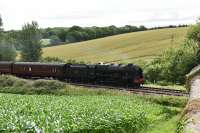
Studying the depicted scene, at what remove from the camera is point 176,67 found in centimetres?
7656

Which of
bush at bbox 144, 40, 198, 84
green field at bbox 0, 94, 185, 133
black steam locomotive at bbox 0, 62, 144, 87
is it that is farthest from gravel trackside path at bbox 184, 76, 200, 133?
bush at bbox 144, 40, 198, 84

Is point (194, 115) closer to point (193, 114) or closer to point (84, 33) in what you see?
point (193, 114)

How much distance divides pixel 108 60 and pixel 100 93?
62753 millimetres

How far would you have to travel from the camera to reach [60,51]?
13800 cm

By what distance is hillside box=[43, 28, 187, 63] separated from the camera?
386 feet

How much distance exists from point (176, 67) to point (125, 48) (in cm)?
5541

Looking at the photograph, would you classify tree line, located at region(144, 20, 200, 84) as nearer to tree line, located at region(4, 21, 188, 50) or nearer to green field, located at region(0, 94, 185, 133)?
green field, located at region(0, 94, 185, 133)

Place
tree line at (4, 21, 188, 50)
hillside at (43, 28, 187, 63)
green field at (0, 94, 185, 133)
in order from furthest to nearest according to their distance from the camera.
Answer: tree line at (4, 21, 188, 50)
hillside at (43, 28, 187, 63)
green field at (0, 94, 185, 133)

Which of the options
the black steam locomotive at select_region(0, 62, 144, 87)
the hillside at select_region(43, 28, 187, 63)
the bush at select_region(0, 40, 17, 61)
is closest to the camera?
the black steam locomotive at select_region(0, 62, 144, 87)

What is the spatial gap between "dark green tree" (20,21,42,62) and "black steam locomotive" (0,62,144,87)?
28.5 meters

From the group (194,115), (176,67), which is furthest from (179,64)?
(194,115)

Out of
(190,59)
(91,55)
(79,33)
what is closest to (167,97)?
(190,59)

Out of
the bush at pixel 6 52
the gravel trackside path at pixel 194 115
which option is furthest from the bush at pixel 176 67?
the gravel trackside path at pixel 194 115

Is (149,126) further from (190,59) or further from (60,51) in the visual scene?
(60,51)
